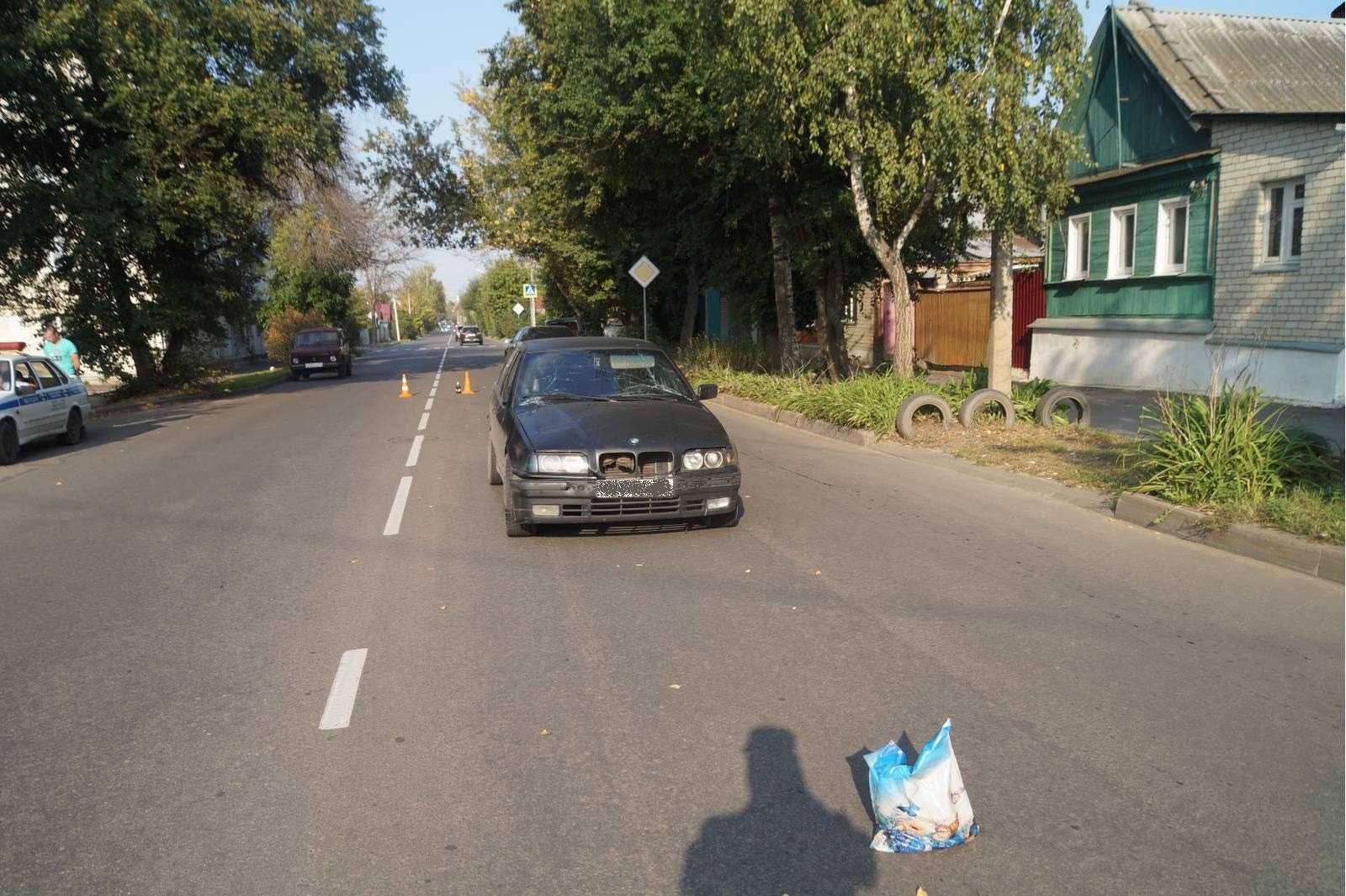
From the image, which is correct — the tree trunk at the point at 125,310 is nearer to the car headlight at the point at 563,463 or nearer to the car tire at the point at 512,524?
the car tire at the point at 512,524

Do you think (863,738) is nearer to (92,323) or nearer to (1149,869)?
(1149,869)

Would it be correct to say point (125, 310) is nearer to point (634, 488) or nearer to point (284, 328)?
point (634, 488)

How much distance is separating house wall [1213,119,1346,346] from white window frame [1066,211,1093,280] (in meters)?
3.90

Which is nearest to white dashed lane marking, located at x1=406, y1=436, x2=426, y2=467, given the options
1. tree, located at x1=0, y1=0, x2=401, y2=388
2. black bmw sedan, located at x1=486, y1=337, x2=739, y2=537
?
black bmw sedan, located at x1=486, y1=337, x2=739, y2=537

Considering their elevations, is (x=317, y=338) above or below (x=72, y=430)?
above

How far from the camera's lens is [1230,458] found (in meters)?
8.19

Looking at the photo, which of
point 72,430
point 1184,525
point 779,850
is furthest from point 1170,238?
point 72,430

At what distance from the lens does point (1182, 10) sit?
18547 millimetres

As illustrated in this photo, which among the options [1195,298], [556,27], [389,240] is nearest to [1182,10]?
[1195,298]

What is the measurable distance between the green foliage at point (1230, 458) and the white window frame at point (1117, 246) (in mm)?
11347

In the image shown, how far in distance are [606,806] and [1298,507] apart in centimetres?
600

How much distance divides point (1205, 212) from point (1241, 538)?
11.5 metres

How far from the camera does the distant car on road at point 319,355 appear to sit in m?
33.0

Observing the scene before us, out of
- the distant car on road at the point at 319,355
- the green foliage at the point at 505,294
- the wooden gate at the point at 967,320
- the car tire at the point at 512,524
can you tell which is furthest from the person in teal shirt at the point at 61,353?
the green foliage at the point at 505,294
